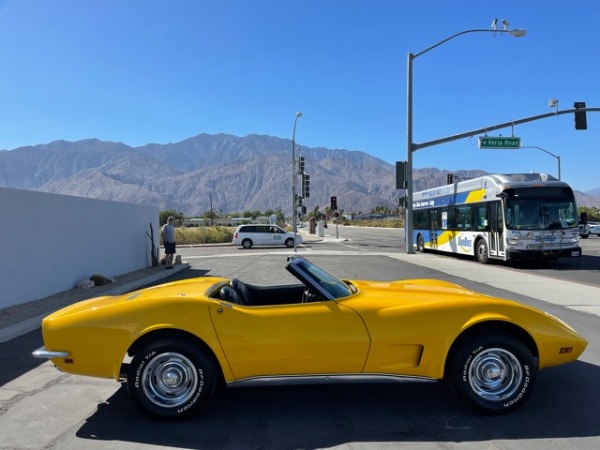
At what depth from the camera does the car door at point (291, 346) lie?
11.7 ft

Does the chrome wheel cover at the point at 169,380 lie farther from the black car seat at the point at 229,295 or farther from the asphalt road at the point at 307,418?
the black car seat at the point at 229,295

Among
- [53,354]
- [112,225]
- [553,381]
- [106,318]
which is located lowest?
[553,381]

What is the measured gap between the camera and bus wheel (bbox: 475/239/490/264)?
16.6 metres

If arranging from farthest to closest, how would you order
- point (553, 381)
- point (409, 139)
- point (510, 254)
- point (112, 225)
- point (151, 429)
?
1. point (409, 139)
2. point (510, 254)
3. point (112, 225)
4. point (553, 381)
5. point (151, 429)

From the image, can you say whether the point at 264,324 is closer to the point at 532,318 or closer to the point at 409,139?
the point at 532,318

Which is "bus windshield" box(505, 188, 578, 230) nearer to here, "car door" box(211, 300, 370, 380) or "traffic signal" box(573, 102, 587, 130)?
"traffic signal" box(573, 102, 587, 130)

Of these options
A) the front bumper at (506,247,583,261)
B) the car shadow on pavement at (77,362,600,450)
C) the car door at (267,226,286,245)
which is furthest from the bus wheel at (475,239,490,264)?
the car door at (267,226,286,245)

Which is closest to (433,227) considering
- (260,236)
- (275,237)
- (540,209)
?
(540,209)

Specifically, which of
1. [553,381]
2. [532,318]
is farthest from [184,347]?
[553,381]

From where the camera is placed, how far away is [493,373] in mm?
3646

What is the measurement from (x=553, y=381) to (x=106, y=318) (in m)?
4.09

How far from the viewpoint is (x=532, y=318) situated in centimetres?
374

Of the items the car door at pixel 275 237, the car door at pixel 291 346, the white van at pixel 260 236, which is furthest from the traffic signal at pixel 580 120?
the car door at pixel 291 346

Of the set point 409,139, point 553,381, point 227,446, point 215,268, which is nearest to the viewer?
point 227,446
